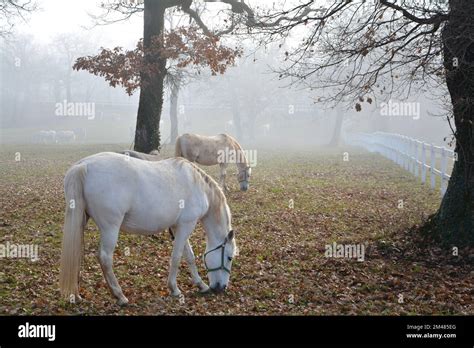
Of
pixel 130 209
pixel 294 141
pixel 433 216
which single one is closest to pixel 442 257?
pixel 433 216

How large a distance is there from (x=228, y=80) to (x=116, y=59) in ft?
129

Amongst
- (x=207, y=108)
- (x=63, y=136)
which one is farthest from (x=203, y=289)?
(x=207, y=108)

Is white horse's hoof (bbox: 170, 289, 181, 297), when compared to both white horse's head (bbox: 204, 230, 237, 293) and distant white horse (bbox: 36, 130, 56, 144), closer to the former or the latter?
white horse's head (bbox: 204, 230, 237, 293)

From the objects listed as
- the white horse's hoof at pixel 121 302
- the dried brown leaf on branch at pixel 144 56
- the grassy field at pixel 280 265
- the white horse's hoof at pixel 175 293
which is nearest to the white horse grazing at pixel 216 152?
the grassy field at pixel 280 265

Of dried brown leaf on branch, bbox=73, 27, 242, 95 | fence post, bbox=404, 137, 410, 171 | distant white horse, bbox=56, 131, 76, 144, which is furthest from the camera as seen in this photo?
distant white horse, bbox=56, 131, 76, 144

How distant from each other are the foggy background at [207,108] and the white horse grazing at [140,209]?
39.6 metres

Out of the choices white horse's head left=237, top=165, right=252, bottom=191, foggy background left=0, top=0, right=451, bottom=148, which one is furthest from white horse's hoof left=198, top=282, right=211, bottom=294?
foggy background left=0, top=0, right=451, bottom=148

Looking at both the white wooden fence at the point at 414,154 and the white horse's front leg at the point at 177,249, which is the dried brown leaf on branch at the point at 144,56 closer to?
the white wooden fence at the point at 414,154

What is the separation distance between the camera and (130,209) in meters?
5.81

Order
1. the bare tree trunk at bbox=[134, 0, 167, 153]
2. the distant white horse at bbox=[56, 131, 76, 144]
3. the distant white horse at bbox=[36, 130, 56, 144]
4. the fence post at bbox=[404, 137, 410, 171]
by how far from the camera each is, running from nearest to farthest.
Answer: the bare tree trunk at bbox=[134, 0, 167, 153]
the fence post at bbox=[404, 137, 410, 171]
the distant white horse at bbox=[36, 130, 56, 144]
the distant white horse at bbox=[56, 131, 76, 144]

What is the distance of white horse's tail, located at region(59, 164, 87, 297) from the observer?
5.50m

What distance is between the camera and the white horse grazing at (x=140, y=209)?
553 centimetres

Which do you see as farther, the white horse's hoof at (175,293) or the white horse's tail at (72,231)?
the white horse's hoof at (175,293)
